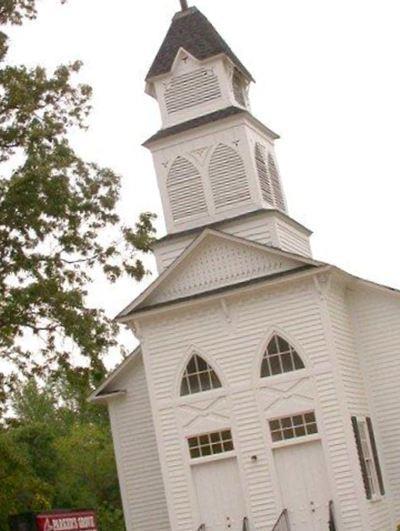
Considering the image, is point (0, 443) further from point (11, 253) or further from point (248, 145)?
point (248, 145)

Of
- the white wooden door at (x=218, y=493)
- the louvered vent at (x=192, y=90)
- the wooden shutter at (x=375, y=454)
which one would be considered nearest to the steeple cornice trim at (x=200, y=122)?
the louvered vent at (x=192, y=90)

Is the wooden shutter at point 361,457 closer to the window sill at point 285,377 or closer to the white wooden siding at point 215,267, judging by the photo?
the window sill at point 285,377

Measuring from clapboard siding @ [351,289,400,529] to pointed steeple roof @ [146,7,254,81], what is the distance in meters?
7.53

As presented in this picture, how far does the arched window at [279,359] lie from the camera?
26.6 metres

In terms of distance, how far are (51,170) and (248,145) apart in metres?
8.35

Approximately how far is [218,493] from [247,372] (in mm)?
2868

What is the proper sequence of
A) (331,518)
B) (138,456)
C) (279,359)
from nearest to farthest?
(331,518) < (279,359) < (138,456)

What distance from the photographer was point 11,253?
22.8m

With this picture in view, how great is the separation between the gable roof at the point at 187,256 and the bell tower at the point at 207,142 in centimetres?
166

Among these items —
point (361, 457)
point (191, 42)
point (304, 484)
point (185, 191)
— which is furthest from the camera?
point (191, 42)

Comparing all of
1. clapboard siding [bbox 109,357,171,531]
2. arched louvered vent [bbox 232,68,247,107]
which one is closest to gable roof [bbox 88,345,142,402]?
clapboard siding [bbox 109,357,171,531]

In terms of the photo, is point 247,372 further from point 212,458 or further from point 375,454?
point 375,454

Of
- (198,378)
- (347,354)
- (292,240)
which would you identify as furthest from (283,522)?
(292,240)

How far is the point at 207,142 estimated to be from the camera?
3002cm
